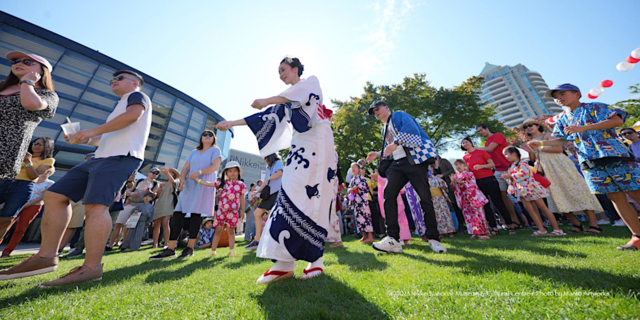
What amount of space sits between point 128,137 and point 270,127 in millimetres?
1512

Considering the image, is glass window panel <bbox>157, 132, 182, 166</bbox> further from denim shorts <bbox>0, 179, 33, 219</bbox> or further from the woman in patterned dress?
the woman in patterned dress

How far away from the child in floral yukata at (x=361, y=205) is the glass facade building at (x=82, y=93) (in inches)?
560

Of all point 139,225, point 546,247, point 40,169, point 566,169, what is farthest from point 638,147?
point 139,225

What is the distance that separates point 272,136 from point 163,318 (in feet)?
5.51

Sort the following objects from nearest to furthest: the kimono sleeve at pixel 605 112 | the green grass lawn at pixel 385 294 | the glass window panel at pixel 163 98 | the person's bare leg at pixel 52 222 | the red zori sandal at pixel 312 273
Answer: the green grass lawn at pixel 385 294 < the red zori sandal at pixel 312 273 < the person's bare leg at pixel 52 222 < the kimono sleeve at pixel 605 112 < the glass window panel at pixel 163 98

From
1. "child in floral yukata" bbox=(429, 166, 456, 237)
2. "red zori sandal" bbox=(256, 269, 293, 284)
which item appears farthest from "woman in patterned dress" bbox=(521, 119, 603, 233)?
"red zori sandal" bbox=(256, 269, 293, 284)

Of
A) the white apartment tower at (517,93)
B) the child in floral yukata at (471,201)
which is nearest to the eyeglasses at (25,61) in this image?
the child in floral yukata at (471,201)

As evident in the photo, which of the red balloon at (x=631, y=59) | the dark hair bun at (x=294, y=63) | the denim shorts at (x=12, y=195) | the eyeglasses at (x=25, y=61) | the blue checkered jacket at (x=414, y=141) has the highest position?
the red balloon at (x=631, y=59)

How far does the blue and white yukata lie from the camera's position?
2.01 meters

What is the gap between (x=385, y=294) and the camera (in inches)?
59.3

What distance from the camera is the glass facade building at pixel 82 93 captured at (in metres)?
16.0

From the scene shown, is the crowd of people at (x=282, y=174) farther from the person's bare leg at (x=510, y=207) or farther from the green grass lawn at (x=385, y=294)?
the person's bare leg at (x=510, y=207)

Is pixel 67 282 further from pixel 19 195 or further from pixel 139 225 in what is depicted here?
pixel 139 225

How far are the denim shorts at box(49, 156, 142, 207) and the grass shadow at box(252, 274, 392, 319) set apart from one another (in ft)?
6.09
